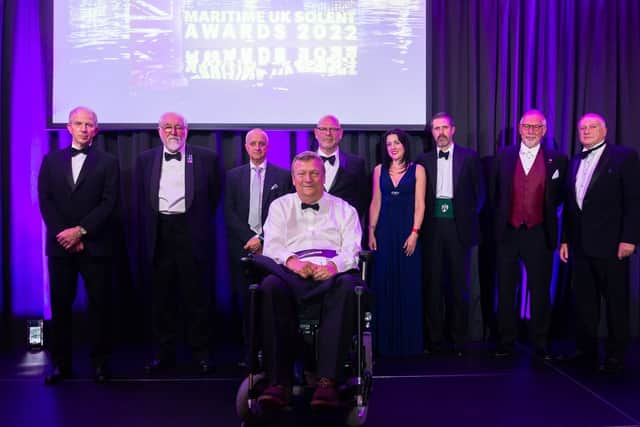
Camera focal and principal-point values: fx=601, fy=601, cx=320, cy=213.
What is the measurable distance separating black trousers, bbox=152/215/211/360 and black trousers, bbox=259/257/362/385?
50.9 inches

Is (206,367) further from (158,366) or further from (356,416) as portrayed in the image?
(356,416)

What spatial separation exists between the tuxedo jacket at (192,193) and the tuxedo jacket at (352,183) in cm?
89

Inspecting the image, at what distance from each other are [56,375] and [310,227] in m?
1.94

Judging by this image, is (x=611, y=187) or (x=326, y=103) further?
(x=326, y=103)

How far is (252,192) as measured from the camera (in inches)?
173

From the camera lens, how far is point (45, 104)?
5.01 meters

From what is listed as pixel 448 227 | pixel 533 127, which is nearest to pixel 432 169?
pixel 448 227

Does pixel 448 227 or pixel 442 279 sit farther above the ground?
pixel 448 227

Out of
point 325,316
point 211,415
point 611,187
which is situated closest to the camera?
point 325,316

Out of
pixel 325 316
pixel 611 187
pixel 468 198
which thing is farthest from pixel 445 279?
pixel 325 316

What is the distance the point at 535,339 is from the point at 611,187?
48.3 inches

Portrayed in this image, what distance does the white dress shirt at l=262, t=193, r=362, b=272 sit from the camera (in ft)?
11.1

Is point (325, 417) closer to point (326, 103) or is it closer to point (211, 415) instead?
point (211, 415)

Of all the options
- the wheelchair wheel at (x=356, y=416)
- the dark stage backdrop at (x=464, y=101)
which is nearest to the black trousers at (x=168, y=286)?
the dark stage backdrop at (x=464, y=101)
